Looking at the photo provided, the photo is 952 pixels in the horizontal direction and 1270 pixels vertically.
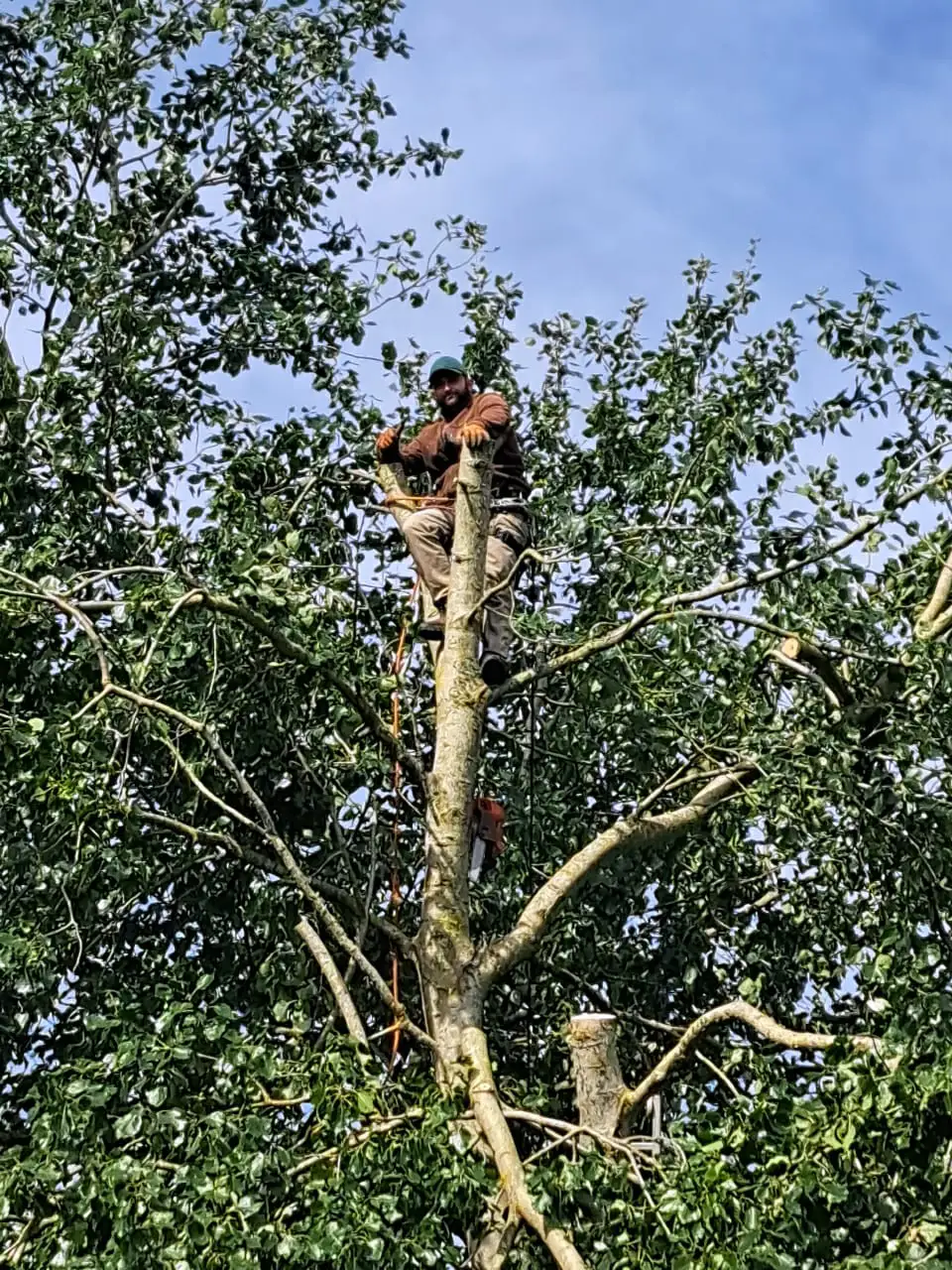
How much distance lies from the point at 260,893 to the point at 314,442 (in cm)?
192

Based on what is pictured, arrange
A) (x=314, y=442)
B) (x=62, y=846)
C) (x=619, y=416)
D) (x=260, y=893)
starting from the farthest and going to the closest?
(x=619, y=416) < (x=314, y=442) < (x=260, y=893) < (x=62, y=846)

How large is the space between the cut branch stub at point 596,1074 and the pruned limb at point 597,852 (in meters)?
0.35

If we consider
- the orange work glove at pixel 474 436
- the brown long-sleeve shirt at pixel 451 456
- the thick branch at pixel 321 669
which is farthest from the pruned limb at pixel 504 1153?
the brown long-sleeve shirt at pixel 451 456

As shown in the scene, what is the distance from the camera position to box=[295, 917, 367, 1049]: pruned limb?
6.31 m

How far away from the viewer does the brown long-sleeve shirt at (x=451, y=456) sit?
7652 mm

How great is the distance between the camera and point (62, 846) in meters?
6.65

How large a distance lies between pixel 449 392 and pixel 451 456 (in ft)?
0.85

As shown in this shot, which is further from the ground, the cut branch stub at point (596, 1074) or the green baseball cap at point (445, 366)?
the green baseball cap at point (445, 366)

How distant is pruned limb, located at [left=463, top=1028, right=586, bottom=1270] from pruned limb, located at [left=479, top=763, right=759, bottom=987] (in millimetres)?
323

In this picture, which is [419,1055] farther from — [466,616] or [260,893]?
[466,616]

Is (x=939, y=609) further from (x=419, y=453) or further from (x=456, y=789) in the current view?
(x=419, y=453)

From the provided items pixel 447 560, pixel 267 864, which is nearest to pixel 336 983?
pixel 267 864

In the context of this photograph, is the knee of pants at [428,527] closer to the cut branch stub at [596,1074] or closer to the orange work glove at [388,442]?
the orange work glove at [388,442]

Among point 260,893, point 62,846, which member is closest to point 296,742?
point 260,893
